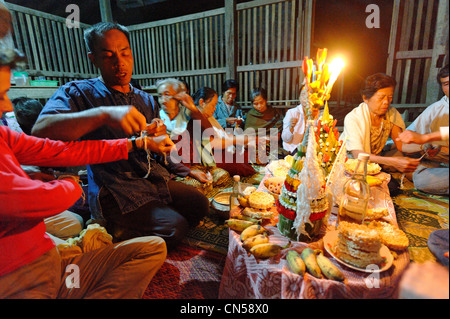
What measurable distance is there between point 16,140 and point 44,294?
951mm

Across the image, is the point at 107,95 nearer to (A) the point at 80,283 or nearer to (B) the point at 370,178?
(A) the point at 80,283

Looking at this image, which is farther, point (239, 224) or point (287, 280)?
point (239, 224)

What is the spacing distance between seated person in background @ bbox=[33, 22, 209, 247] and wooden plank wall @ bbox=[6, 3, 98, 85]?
5.03m

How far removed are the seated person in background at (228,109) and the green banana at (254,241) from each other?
4.45m

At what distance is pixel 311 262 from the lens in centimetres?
122

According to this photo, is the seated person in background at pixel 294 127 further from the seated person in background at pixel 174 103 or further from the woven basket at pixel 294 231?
the woven basket at pixel 294 231

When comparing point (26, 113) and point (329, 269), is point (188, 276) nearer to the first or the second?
point (329, 269)

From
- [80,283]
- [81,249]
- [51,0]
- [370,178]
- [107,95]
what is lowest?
[81,249]

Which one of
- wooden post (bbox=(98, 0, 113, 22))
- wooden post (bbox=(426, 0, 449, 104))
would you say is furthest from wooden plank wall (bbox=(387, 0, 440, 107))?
wooden post (bbox=(98, 0, 113, 22))

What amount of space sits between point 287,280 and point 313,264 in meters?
0.16

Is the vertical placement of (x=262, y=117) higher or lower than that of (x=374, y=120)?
lower

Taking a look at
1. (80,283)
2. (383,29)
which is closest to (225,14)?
(80,283)

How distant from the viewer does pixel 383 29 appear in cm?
1066

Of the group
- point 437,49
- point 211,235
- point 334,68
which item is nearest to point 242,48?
point 437,49
